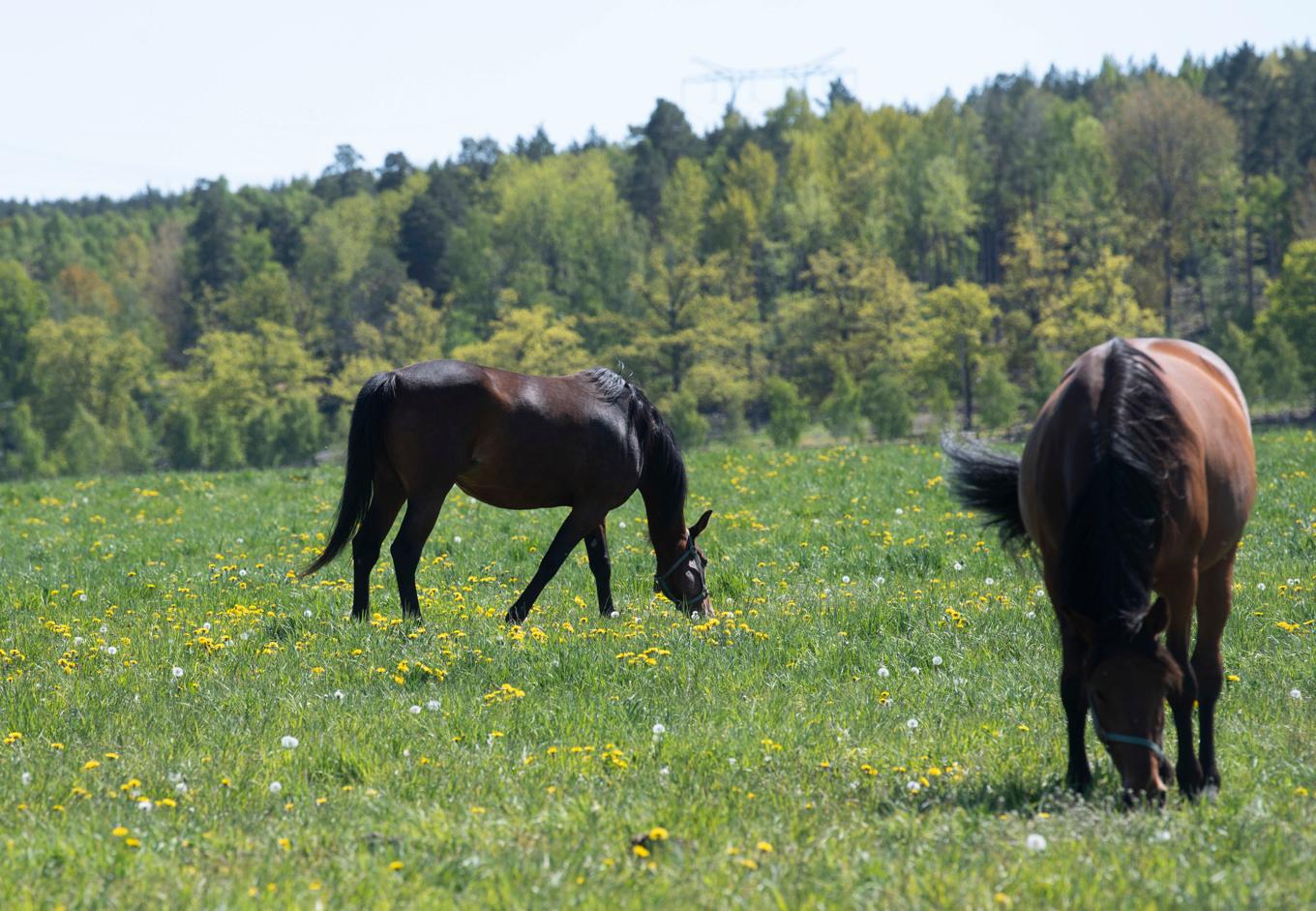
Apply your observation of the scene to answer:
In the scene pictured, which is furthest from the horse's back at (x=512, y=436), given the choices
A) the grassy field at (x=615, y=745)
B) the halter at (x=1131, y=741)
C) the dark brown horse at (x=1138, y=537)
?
the halter at (x=1131, y=741)

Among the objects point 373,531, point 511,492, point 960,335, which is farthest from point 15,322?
point 511,492

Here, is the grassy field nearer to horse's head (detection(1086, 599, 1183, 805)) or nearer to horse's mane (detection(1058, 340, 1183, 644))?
horse's head (detection(1086, 599, 1183, 805))

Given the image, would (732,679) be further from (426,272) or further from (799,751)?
(426,272)

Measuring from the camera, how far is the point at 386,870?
170 inches

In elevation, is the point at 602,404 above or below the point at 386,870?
above

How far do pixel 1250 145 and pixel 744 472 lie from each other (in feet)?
320

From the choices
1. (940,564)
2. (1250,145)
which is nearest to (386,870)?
(940,564)

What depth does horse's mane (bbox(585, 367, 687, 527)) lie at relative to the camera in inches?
396

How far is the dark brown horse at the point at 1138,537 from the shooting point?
191 inches

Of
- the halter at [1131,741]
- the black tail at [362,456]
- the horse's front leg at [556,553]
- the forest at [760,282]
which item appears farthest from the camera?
the forest at [760,282]

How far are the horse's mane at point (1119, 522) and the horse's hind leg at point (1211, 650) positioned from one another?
2.91 feet

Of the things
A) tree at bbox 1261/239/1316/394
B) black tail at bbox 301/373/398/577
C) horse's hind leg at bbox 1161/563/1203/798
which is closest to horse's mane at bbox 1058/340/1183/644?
horse's hind leg at bbox 1161/563/1203/798

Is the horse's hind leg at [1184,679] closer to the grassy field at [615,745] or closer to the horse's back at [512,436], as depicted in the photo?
the grassy field at [615,745]

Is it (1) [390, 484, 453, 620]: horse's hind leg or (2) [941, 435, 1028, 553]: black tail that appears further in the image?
(1) [390, 484, 453, 620]: horse's hind leg
